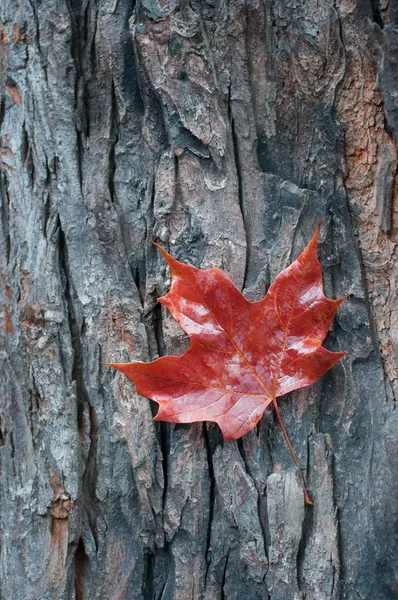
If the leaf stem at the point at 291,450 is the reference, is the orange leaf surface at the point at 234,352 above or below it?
above

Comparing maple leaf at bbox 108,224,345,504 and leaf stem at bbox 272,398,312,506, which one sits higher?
maple leaf at bbox 108,224,345,504

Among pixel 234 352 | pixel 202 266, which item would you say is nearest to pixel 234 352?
pixel 234 352

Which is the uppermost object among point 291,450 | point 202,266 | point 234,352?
point 202,266

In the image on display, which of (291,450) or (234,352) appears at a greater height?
(234,352)

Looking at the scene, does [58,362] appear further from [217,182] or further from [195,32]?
[195,32]

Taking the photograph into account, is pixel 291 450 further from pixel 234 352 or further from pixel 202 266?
pixel 202 266

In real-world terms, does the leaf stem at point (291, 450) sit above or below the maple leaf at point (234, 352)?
below
